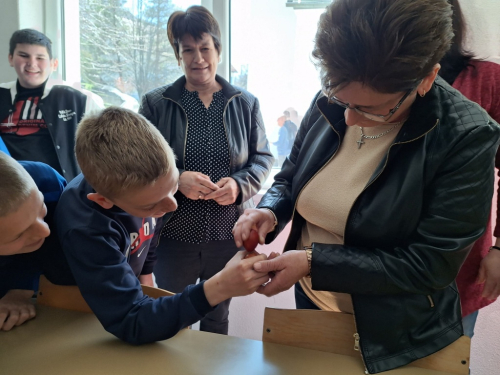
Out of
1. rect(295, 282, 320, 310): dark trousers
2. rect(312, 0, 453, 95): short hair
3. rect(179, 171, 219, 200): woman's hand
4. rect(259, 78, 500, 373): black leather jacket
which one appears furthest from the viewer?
rect(179, 171, 219, 200): woman's hand

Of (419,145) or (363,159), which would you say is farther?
(363,159)

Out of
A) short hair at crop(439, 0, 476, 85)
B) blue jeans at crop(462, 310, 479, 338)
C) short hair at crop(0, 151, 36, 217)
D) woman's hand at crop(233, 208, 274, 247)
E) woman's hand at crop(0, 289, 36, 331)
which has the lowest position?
blue jeans at crop(462, 310, 479, 338)

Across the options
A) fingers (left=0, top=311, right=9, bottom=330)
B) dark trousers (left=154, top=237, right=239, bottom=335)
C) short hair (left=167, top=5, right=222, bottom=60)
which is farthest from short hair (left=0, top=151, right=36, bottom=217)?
short hair (left=167, top=5, right=222, bottom=60)

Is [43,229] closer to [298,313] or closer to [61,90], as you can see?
[298,313]

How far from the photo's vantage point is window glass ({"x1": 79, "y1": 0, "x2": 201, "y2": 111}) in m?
3.08

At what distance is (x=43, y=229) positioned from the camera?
120cm

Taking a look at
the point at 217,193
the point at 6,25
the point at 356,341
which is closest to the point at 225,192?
the point at 217,193

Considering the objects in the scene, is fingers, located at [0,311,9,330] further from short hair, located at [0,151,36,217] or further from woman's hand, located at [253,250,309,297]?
woman's hand, located at [253,250,309,297]

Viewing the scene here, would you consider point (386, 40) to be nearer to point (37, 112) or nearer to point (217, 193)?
point (217, 193)

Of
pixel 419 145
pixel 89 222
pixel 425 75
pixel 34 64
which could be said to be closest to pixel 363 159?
pixel 419 145

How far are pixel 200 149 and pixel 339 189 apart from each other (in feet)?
3.37

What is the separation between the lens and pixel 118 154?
3.73 ft

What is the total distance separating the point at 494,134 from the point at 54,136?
234cm

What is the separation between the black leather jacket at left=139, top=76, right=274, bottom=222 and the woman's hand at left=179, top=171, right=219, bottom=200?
10 cm
